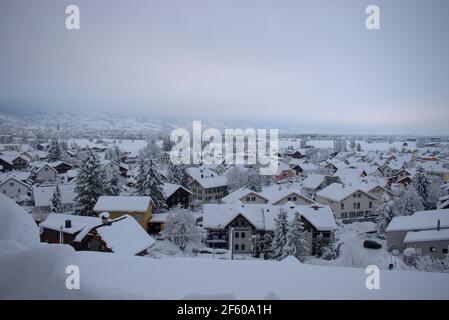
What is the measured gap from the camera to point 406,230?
1141 centimetres

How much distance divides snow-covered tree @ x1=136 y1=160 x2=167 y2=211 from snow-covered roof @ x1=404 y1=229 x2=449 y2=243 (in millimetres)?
11793

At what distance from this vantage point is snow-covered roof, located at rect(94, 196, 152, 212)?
13164 mm

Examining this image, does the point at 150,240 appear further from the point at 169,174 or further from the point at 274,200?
the point at 169,174

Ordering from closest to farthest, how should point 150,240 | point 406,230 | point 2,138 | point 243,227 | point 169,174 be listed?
point 150,240 < point 406,230 < point 243,227 < point 169,174 < point 2,138

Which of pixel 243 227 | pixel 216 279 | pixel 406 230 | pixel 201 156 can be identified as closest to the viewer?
pixel 216 279

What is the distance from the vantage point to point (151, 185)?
649 inches

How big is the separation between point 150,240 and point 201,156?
25.2 meters

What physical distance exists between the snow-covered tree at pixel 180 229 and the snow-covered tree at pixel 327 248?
16.6 feet

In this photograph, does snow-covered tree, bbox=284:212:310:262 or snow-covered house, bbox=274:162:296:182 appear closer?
snow-covered tree, bbox=284:212:310:262

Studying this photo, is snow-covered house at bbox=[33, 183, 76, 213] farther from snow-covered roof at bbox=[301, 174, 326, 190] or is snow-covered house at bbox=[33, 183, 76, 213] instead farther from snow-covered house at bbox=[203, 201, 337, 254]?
snow-covered roof at bbox=[301, 174, 326, 190]

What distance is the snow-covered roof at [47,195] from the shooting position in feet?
50.6

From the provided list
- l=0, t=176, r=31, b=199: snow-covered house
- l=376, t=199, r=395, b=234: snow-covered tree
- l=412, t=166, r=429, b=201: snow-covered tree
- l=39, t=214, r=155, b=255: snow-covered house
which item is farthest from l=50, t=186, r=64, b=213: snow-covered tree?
l=412, t=166, r=429, b=201: snow-covered tree
